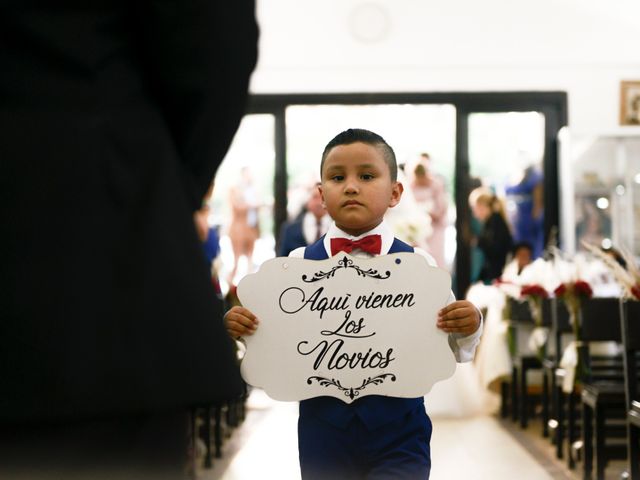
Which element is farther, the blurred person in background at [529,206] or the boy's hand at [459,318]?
the blurred person in background at [529,206]

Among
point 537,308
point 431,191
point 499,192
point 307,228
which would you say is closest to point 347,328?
point 537,308

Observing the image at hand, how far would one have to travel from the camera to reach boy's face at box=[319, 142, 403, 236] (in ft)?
6.93

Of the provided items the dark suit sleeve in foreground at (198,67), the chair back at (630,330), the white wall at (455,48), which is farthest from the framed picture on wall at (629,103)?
the dark suit sleeve in foreground at (198,67)

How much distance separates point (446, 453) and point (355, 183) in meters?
3.64

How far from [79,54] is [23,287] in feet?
0.79

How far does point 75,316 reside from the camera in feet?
3.14

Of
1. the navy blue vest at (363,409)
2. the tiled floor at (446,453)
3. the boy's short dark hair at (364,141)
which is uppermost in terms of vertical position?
the boy's short dark hair at (364,141)

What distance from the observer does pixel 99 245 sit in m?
0.98

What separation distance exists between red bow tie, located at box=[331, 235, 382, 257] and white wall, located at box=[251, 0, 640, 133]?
26.6 ft

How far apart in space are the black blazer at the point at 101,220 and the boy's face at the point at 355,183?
108cm

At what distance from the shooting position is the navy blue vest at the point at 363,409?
2.03m

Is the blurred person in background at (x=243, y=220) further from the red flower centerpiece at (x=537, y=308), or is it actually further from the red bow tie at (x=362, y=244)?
the red bow tie at (x=362, y=244)

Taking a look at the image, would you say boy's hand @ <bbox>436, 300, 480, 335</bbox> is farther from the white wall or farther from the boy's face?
the white wall

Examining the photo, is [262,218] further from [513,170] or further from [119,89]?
[119,89]
